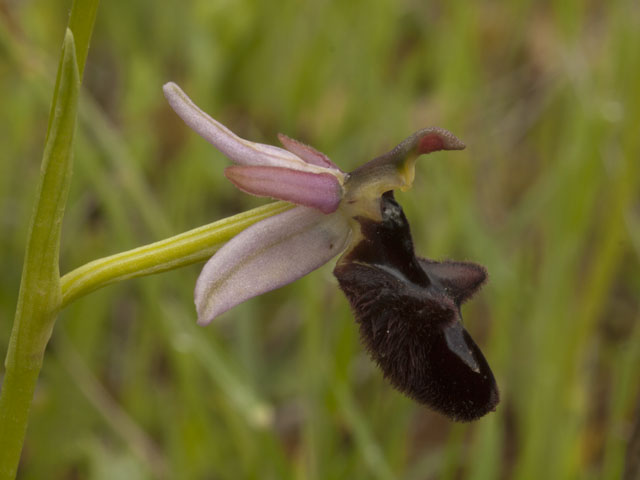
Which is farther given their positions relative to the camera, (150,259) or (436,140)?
(436,140)

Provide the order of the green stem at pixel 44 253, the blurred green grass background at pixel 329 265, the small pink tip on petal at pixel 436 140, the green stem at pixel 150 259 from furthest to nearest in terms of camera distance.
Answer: the blurred green grass background at pixel 329 265
the small pink tip on petal at pixel 436 140
the green stem at pixel 150 259
the green stem at pixel 44 253

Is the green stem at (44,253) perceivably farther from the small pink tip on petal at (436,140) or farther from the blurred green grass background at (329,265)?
the blurred green grass background at (329,265)

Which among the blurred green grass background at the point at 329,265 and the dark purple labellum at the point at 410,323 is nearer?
the dark purple labellum at the point at 410,323

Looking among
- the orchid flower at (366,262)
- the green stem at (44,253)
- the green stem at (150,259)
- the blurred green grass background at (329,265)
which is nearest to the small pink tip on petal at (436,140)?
the orchid flower at (366,262)

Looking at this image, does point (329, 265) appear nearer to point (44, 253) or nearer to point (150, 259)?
point (150, 259)

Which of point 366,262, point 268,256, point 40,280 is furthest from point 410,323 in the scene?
point 40,280

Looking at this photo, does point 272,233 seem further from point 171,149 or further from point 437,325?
point 171,149

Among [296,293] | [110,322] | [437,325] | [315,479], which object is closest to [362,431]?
[315,479]
